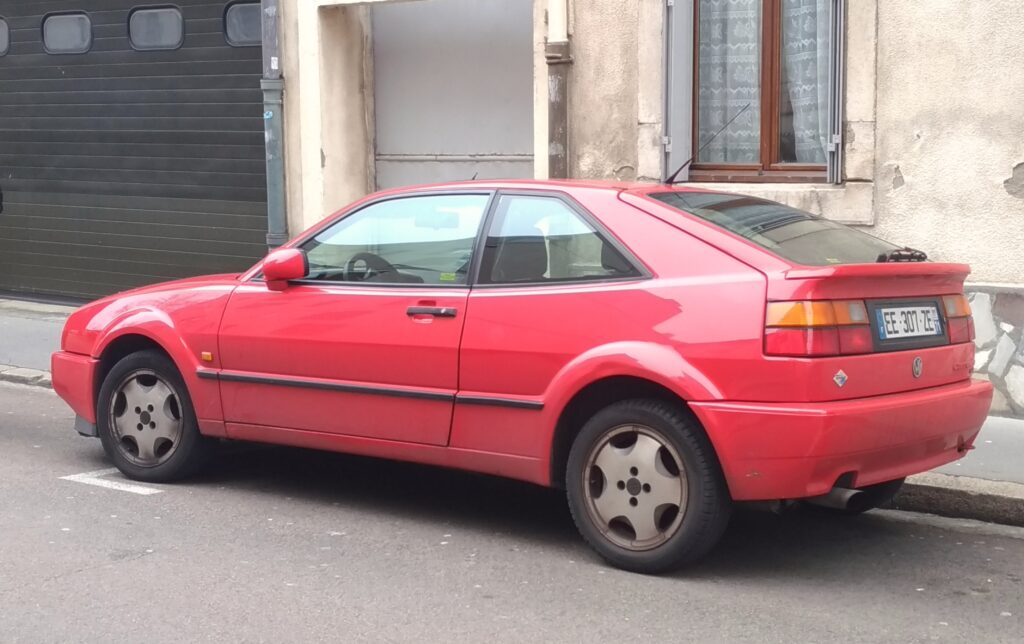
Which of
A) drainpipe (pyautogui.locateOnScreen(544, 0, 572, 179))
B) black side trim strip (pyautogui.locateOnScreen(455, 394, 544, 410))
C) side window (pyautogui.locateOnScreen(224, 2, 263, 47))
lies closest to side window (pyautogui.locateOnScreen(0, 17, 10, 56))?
side window (pyautogui.locateOnScreen(224, 2, 263, 47))

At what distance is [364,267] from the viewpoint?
639 centimetres

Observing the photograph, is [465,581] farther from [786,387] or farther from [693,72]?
[693,72]

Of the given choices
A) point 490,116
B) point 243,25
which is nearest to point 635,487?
point 490,116

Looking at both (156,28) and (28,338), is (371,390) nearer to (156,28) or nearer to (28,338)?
(28,338)

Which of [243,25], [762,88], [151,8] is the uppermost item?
[151,8]

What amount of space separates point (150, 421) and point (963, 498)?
403 cm

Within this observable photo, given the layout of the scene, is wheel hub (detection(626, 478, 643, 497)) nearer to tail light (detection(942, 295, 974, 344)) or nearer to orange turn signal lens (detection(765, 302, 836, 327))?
orange turn signal lens (detection(765, 302, 836, 327))

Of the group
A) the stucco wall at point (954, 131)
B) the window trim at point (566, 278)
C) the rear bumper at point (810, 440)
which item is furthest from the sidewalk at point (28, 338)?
the rear bumper at point (810, 440)

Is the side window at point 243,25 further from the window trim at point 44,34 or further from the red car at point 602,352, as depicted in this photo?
the red car at point 602,352

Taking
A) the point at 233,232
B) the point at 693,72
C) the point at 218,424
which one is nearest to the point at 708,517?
the point at 218,424

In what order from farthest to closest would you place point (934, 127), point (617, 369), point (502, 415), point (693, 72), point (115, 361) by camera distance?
point (693, 72), point (934, 127), point (115, 361), point (502, 415), point (617, 369)

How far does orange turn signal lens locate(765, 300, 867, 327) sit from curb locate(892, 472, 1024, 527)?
1.91m

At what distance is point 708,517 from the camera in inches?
205

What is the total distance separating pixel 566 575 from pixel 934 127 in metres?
5.20
